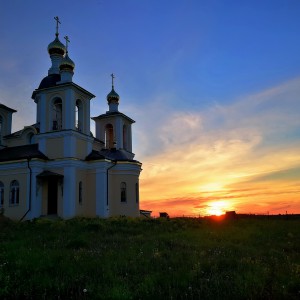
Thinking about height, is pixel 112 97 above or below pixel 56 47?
below

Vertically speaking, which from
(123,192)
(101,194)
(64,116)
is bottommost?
(101,194)

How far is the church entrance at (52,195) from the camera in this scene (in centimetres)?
2502

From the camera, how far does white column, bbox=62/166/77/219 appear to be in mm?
24125

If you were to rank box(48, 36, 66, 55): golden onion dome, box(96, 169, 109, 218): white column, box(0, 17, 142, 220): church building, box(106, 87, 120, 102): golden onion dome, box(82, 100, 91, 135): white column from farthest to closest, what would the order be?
box(106, 87, 120, 102): golden onion dome, box(48, 36, 66, 55): golden onion dome, box(82, 100, 91, 135): white column, box(96, 169, 109, 218): white column, box(0, 17, 142, 220): church building

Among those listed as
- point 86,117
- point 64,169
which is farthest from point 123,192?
point 86,117

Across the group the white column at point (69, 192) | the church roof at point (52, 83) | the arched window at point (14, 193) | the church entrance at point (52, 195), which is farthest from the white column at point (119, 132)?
the arched window at point (14, 193)

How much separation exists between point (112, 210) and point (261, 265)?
60.8ft

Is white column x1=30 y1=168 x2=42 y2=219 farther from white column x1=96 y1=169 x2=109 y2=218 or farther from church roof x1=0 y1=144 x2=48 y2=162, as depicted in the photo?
white column x1=96 y1=169 x2=109 y2=218

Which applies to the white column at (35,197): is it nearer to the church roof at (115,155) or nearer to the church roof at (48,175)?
the church roof at (48,175)

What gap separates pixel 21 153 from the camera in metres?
26.3

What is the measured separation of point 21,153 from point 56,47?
28.9 ft

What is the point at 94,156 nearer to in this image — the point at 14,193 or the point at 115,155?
the point at 115,155

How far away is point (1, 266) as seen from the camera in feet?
28.8

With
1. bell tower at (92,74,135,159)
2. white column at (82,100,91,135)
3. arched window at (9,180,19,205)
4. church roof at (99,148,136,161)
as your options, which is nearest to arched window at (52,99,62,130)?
white column at (82,100,91,135)
